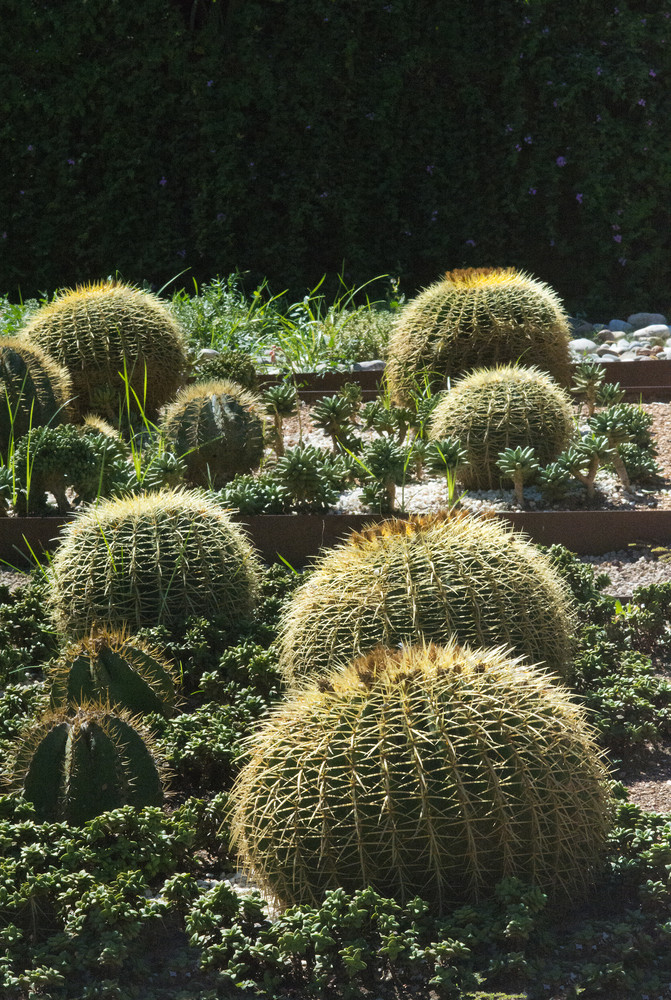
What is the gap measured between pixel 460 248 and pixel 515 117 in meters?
1.35

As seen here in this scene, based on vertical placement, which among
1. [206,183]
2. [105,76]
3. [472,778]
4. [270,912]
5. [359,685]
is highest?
[105,76]

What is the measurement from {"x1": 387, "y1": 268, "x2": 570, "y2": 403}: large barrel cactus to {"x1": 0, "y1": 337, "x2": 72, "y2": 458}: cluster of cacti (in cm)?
203

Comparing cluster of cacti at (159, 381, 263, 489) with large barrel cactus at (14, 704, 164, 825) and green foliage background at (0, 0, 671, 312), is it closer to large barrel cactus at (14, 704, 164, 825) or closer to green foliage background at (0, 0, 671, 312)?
large barrel cactus at (14, 704, 164, 825)

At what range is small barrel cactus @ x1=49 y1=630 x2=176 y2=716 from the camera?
9.89 feet

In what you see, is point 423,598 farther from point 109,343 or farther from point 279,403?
point 109,343

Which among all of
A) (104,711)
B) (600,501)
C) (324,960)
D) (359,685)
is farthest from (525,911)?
(600,501)

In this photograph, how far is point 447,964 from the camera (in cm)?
225

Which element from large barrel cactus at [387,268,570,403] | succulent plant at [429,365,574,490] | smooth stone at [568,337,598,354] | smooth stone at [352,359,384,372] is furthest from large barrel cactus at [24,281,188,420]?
smooth stone at [568,337,598,354]

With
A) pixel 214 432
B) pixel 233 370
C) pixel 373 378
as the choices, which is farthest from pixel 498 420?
pixel 373 378

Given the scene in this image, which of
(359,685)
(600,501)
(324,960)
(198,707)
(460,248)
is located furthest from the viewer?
(460,248)

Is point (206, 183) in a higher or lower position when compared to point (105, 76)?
lower

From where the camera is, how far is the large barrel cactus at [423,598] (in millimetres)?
3162

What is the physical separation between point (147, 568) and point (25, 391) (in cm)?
250

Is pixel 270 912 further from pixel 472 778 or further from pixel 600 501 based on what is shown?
pixel 600 501
